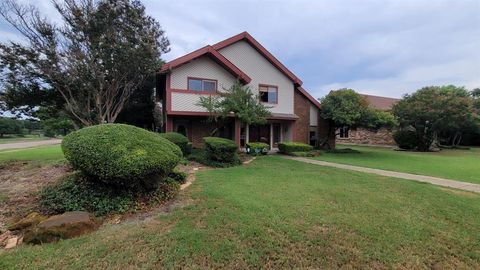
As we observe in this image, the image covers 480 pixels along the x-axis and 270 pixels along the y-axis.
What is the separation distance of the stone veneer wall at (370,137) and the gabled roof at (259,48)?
16717 millimetres

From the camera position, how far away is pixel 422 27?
1380cm

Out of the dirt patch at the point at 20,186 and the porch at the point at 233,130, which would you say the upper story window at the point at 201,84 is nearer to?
the porch at the point at 233,130

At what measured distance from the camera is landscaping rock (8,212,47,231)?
4609 millimetres

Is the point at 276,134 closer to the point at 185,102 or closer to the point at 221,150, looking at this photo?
the point at 185,102

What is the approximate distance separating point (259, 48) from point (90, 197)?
50.4ft

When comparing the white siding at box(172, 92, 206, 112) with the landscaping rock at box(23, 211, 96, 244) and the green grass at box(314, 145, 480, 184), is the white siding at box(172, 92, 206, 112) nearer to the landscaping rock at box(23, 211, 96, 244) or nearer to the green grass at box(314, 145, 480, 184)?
the green grass at box(314, 145, 480, 184)

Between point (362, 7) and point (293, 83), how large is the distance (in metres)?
8.03

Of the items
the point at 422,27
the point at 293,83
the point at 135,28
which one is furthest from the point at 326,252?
the point at 293,83

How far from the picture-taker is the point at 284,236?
4.16m

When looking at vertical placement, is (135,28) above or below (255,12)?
below

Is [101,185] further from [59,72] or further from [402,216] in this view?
[59,72]

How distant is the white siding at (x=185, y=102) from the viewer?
47.8ft

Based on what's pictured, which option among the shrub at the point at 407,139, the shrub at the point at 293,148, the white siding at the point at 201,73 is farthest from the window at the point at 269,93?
the shrub at the point at 407,139

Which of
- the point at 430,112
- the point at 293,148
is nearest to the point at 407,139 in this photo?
the point at 430,112
